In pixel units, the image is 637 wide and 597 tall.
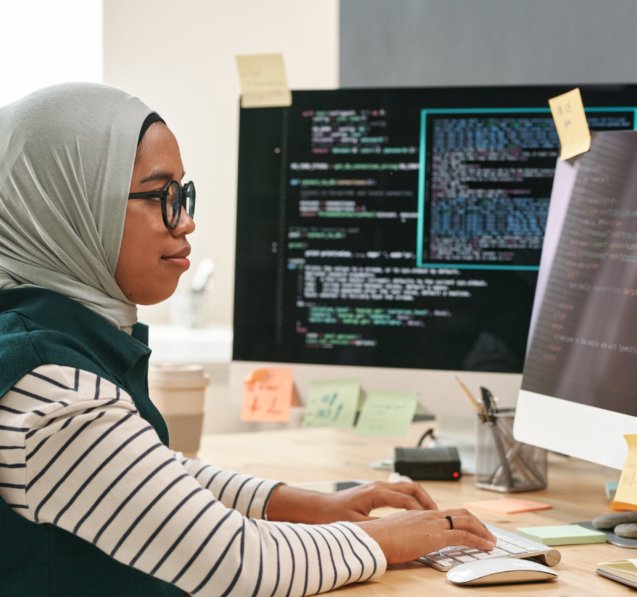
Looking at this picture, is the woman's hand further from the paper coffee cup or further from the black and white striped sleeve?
the paper coffee cup

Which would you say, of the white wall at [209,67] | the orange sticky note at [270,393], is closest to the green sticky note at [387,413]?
the orange sticky note at [270,393]

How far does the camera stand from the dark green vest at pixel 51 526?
0.86 meters

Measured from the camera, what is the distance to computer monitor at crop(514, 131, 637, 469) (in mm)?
1149

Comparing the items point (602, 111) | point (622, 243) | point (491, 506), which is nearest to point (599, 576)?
point (491, 506)

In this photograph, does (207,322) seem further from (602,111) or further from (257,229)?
(602,111)

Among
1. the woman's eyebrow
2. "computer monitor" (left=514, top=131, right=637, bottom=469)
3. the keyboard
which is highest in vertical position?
the woman's eyebrow

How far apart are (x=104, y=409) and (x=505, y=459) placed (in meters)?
0.73

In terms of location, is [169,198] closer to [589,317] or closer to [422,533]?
[422,533]

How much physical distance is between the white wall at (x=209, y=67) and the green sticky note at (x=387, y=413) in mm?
1245

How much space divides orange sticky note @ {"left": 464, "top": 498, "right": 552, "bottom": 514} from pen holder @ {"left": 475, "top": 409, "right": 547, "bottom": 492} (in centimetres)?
7

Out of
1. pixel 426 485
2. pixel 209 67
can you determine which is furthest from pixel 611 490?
pixel 209 67

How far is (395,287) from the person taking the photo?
1.58 meters

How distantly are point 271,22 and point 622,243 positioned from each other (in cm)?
186

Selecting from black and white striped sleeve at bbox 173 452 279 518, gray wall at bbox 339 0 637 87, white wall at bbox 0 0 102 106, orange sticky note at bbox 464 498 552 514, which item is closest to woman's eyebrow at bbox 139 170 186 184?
black and white striped sleeve at bbox 173 452 279 518
